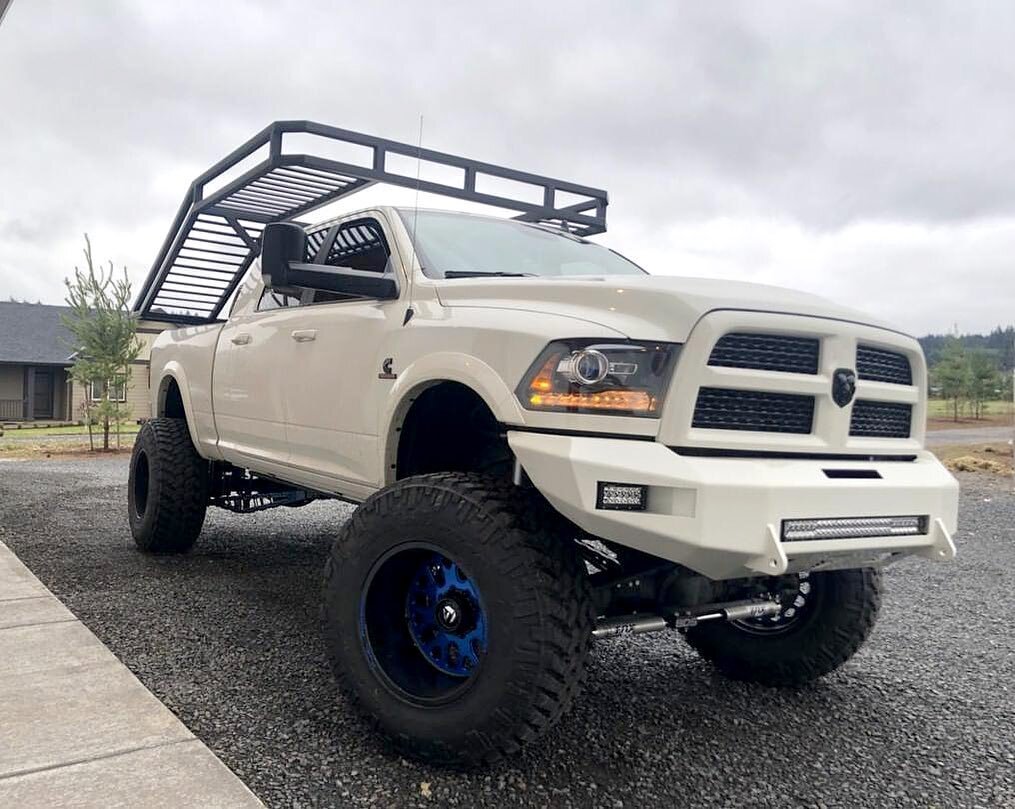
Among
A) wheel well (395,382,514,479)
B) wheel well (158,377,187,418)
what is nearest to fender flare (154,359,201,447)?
wheel well (158,377,187,418)

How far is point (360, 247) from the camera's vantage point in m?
4.23

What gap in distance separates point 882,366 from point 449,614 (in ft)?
5.87

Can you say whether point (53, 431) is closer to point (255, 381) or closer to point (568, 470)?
point (255, 381)

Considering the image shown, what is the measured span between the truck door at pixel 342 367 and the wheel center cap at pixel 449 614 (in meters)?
0.79

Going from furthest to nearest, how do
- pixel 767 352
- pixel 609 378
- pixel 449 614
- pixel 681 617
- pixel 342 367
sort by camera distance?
1. pixel 342 367
2. pixel 681 617
3. pixel 449 614
4. pixel 767 352
5. pixel 609 378

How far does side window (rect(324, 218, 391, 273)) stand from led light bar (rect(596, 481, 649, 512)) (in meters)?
1.82

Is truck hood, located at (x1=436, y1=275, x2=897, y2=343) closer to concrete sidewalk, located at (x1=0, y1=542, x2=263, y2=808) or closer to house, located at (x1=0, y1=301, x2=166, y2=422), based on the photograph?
concrete sidewalk, located at (x1=0, y1=542, x2=263, y2=808)

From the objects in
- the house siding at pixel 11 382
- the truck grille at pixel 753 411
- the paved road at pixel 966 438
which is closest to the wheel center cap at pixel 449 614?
the truck grille at pixel 753 411

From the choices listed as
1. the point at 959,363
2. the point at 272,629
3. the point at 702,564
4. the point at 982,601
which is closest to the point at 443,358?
the point at 702,564

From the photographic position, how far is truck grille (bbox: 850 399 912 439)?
118 inches

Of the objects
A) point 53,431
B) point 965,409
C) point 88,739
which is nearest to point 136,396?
point 53,431

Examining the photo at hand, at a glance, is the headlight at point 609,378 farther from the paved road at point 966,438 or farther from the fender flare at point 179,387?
the paved road at point 966,438

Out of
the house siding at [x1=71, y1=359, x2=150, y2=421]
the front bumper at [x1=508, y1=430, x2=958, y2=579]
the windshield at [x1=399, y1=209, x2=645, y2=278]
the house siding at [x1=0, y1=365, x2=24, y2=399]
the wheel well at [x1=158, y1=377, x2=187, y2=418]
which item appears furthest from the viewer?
the house siding at [x1=0, y1=365, x2=24, y2=399]

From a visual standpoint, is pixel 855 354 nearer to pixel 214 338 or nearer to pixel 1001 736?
pixel 1001 736
